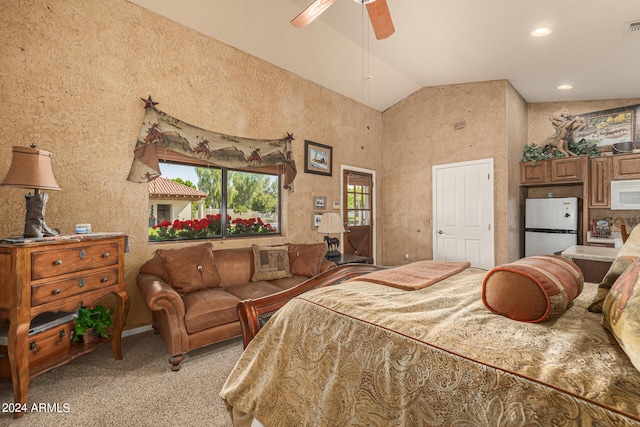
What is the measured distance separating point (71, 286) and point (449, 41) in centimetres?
475

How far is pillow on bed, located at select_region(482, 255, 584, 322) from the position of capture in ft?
3.46

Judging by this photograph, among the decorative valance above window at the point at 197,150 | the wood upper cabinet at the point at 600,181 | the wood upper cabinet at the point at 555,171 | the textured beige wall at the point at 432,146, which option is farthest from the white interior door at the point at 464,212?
the decorative valance above window at the point at 197,150

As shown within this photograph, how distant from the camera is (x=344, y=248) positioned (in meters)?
5.47

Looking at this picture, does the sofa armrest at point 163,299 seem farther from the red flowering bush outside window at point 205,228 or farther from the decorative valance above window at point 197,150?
the decorative valance above window at point 197,150

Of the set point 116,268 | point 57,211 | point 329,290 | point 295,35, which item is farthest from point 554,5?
point 57,211

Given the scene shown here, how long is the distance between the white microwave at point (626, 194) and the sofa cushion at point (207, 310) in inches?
213

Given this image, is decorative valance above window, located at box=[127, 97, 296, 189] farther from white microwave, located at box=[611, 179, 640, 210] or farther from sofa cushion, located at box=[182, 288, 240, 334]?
white microwave, located at box=[611, 179, 640, 210]

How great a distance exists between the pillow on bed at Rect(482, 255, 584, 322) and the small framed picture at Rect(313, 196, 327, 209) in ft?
12.7

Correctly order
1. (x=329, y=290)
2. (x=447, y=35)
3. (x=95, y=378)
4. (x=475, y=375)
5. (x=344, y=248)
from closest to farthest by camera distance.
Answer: (x=475, y=375) < (x=329, y=290) < (x=95, y=378) < (x=447, y=35) < (x=344, y=248)

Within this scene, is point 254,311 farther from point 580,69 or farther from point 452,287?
point 580,69

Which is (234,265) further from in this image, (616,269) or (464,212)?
(464,212)

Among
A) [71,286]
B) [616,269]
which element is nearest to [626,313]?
[616,269]

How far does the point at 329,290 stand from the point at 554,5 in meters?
3.64

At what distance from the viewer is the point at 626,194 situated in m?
4.36
